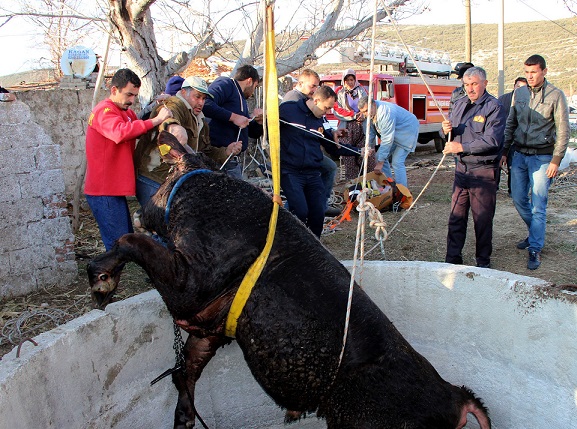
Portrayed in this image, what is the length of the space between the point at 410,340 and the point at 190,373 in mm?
1579

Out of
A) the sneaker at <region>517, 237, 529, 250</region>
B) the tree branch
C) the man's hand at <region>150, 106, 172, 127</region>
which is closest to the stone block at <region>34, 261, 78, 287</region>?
the man's hand at <region>150, 106, 172, 127</region>

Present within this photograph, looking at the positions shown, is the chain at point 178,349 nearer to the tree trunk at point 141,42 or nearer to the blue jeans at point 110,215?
the blue jeans at point 110,215

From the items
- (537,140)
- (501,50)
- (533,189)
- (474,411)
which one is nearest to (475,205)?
(533,189)

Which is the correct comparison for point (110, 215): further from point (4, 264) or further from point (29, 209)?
point (4, 264)

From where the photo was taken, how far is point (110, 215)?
418 cm

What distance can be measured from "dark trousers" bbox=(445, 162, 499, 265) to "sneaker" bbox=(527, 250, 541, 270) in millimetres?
667

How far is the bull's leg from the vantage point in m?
3.04

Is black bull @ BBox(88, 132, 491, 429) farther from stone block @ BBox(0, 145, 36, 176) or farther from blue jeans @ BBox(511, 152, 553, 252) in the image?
blue jeans @ BBox(511, 152, 553, 252)

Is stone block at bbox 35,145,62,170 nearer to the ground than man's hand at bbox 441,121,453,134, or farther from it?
nearer to the ground

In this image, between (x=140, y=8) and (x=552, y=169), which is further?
(x=140, y=8)

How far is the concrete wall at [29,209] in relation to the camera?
439 cm

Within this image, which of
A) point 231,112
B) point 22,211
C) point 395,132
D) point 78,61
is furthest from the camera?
point 78,61

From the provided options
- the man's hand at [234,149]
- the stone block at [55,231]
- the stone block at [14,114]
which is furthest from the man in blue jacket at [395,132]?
the stone block at [14,114]

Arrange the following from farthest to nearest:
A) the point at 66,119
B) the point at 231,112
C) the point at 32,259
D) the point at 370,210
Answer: the point at 66,119, the point at 231,112, the point at 32,259, the point at 370,210
